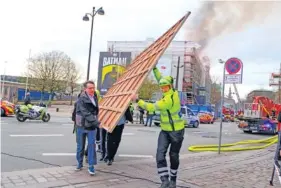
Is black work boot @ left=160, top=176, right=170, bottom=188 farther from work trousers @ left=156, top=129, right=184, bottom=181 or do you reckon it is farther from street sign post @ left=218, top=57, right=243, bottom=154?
street sign post @ left=218, top=57, right=243, bottom=154

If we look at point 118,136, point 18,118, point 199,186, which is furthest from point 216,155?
point 18,118

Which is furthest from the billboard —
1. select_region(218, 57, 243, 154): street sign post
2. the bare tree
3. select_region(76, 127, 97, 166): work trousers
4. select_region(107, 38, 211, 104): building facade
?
select_region(76, 127, 97, 166): work trousers

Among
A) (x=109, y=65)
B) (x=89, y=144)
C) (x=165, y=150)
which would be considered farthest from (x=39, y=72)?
(x=165, y=150)

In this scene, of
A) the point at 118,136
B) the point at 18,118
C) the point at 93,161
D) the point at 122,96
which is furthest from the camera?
the point at 18,118

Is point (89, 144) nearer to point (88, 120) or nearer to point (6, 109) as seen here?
point (88, 120)

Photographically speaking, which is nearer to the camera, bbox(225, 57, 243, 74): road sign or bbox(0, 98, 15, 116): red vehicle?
bbox(225, 57, 243, 74): road sign

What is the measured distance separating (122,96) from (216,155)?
460cm

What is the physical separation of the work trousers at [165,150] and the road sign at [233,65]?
18.9 feet

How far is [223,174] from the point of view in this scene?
7.44 meters

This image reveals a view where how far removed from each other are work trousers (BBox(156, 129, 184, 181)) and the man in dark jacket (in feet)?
4.67

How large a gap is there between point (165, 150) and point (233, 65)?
606cm

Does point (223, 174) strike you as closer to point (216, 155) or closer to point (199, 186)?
point (199, 186)

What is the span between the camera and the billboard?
246 feet

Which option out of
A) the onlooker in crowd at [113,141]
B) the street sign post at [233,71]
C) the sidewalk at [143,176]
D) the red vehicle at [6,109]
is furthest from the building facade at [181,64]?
the onlooker in crowd at [113,141]
